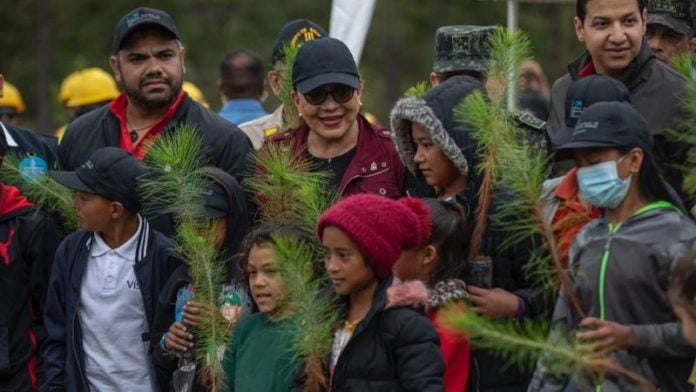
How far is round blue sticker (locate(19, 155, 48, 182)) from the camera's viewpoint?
8172 mm

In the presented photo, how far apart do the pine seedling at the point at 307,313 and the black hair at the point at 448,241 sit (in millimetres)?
500

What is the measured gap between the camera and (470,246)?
674cm

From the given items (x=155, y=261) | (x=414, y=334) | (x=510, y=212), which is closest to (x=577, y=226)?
(x=510, y=212)

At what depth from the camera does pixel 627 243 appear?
237 inches

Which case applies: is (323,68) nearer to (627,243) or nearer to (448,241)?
(448,241)

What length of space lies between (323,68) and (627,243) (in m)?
2.00

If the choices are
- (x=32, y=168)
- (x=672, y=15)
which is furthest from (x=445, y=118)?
(x=32, y=168)

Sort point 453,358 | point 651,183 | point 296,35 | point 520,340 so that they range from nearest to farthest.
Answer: point 520,340 → point 651,183 → point 453,358 → point 296,35

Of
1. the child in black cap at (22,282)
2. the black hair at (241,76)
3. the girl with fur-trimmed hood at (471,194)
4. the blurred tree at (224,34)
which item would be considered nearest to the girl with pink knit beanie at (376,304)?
the girl with fur-trimmed hood at (471,194)

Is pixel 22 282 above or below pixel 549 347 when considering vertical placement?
above

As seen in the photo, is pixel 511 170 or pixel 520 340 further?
pixel 511 170

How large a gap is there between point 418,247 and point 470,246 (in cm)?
24

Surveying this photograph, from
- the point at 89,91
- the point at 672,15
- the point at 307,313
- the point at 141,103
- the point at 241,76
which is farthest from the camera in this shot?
the point at 89,91

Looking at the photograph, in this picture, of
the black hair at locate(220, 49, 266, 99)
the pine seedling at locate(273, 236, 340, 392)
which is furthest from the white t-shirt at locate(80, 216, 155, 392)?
the black hair at locate(220, 49, 266, 99)
